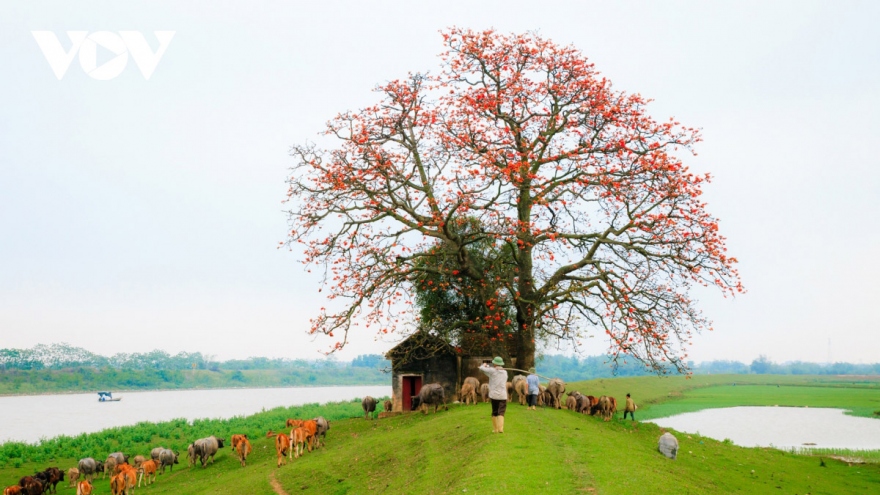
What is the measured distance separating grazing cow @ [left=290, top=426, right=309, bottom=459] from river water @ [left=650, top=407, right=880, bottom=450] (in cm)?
2276

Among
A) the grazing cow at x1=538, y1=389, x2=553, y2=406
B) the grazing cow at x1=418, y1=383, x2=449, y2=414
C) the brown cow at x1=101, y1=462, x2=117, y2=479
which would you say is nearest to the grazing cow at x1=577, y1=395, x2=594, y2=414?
the grazing cow at x1=538, y1=389, x2=553, y2=406

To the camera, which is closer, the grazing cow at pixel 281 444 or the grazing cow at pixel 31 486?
the grazing cow at pixel 281 444

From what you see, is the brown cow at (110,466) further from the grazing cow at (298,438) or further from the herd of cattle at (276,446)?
the grazing cow at (298,438)

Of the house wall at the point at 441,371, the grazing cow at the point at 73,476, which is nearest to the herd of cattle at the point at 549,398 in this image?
the house wall at the point at 441,371

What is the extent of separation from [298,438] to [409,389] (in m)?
8.03

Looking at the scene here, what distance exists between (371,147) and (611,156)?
9596 mm

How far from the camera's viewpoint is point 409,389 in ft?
98.9

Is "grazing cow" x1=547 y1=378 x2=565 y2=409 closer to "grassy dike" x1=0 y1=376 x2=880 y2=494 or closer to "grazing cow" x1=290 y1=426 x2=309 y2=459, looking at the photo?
"grassy dike" x1=0 y1=376 x2=880 y2=494

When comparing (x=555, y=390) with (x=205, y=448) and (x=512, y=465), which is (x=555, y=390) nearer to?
(x=512, y=465)

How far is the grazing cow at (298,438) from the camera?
2289 centimetres

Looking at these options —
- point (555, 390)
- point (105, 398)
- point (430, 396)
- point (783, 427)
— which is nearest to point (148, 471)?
point (430, 396)

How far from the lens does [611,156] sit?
2594 cm

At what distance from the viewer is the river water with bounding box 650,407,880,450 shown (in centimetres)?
3516

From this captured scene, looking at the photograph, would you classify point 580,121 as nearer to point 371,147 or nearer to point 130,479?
point 371,147
